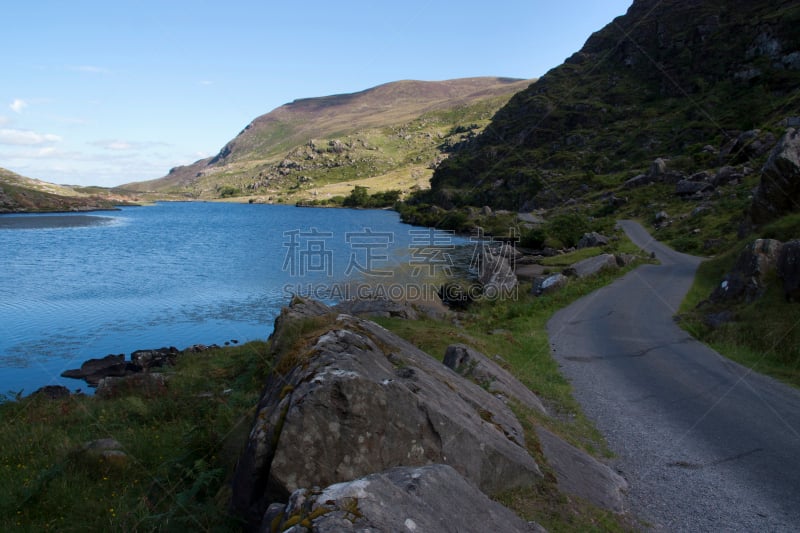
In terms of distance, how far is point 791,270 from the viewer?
1830 centimetres

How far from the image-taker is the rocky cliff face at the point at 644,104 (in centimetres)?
10912

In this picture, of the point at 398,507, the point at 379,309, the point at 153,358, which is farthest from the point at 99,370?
the point at 398,507

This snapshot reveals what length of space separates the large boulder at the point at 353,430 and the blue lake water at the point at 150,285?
779 inches

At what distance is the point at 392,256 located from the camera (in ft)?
212

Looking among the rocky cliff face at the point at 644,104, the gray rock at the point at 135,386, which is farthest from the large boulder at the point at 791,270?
the rocky cliff face at the point at 644,104

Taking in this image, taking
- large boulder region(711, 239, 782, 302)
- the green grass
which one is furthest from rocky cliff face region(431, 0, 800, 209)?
the green grass

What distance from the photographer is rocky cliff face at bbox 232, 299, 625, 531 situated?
16.0ft

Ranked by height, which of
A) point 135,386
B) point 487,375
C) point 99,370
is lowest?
point 99,370

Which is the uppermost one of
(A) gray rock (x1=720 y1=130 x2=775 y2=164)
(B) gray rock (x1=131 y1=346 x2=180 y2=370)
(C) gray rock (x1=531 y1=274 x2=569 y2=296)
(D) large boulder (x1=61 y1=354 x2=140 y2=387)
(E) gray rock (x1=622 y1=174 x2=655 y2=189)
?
(A) gray rock (x1=720 y1=130 x2=775 y2=164)

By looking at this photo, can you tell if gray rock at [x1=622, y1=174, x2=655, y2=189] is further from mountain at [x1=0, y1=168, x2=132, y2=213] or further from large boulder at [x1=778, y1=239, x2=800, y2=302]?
mountain at [x1=0, y1=168, x2=132, y2=213]

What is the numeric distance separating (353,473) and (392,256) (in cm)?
5899

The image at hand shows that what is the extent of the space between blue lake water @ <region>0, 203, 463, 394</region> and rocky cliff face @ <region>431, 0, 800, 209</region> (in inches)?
2125

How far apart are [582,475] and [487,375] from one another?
12.6ft

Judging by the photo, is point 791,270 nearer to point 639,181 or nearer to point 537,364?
point 537,364
